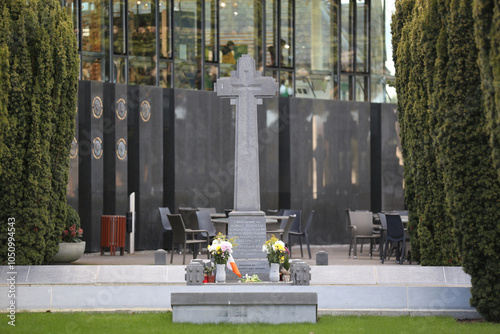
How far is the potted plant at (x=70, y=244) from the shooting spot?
500 inches

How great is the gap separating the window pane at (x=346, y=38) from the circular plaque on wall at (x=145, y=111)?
5.61 metres

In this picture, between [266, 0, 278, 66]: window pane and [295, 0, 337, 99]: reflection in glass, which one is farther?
[295, 0, 337, 99]: reflection in glass

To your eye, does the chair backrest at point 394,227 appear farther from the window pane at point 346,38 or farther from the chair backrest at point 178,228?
the window pane at point 346,38

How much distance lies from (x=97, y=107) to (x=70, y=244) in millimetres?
4142

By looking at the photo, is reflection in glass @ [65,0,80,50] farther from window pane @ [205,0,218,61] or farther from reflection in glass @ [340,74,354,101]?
reflection in glass @ [340,74,354,101]

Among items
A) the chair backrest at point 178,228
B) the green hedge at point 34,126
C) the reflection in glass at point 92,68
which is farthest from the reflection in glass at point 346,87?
the green hedge at point 34,126

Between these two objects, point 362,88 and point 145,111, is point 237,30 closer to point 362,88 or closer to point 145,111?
point 145,111

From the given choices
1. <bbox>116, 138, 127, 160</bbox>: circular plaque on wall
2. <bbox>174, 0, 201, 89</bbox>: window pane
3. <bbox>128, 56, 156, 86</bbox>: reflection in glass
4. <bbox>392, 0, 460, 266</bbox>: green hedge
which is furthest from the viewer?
<bbox>174, 0, 201, 89</bbox>: window pane

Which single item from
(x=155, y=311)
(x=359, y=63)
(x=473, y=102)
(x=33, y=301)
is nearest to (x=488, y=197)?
(x=473, y=102)

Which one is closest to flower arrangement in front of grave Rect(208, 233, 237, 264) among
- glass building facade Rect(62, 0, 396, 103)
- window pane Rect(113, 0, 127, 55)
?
glass building facade Rect(62, 0, 396, 103)

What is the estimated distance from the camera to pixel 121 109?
1648cm

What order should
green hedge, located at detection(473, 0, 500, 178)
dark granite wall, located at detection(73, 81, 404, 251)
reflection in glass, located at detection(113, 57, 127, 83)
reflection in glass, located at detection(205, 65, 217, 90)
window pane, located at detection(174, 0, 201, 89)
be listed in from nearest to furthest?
green hedge, located at detection(473, 0, 500, 178) → dark granite wall, located at detection(73, 81, 404, 251) → reflection in glass, located at detection(113, 57, 127, 83) → window pane, located at detection(174, 0, 201, 89) → reflection in glass, located at detection(205, 65, 217, 90)

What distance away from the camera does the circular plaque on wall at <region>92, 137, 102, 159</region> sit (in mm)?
15969

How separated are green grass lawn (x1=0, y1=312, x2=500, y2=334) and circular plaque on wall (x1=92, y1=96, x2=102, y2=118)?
783 cm
